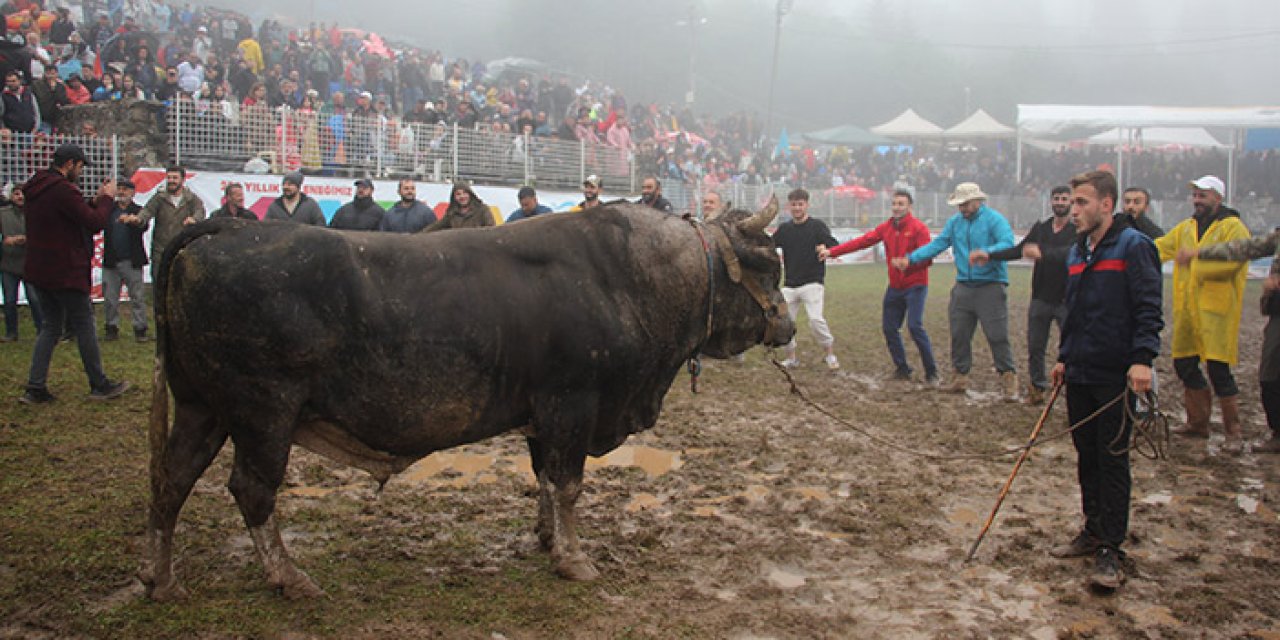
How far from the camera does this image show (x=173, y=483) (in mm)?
4461

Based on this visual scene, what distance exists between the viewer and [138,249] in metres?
11.5

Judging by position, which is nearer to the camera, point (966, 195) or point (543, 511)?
point (543, 511)

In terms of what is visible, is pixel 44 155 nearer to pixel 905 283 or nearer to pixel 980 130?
pixel 905 283

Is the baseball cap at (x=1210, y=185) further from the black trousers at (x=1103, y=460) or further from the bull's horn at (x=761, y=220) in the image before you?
the bull's horn at (x=761, y=220)

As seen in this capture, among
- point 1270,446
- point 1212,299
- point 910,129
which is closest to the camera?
point 1270,446

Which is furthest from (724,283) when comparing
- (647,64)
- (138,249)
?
(647,64)

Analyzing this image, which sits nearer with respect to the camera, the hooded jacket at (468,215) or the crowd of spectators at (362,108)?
the hooded jacket at (468,215)

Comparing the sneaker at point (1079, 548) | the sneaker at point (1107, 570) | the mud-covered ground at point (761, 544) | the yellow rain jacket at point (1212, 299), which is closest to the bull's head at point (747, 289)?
the mud-covered ground at point (761, 544)

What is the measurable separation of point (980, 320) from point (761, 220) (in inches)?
207

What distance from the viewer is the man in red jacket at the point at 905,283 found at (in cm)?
1018

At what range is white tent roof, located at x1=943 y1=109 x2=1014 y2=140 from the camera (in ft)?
128

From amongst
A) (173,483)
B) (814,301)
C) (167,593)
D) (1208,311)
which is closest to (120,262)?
(173,483)

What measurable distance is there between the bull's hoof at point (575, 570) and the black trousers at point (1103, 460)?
2.69m

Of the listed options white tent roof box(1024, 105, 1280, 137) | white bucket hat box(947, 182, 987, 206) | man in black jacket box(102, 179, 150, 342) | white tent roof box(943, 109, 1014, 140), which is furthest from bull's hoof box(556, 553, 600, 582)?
white tent roof box(943, 109, 1014, 140)
